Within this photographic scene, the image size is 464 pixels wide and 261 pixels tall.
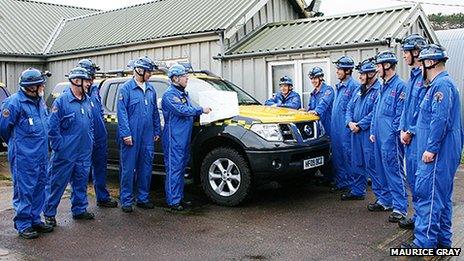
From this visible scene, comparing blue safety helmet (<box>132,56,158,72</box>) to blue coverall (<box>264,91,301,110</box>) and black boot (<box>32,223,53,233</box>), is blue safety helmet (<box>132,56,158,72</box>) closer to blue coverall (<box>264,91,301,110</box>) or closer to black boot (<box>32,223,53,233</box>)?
black boot (<box>32,223,53,233</box>)

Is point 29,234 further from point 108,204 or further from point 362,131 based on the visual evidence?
point 362,131

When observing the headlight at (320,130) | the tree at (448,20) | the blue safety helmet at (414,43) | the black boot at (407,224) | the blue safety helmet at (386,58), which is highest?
the tree at (448,20)

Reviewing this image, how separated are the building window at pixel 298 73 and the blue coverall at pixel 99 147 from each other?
4524 millimetres

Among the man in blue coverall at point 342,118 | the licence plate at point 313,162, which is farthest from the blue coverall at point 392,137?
the man in blue coverall at point 342,118

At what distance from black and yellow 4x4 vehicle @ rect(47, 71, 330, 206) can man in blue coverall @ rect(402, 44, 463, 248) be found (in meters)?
2.21

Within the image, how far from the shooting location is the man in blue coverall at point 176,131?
680 cm

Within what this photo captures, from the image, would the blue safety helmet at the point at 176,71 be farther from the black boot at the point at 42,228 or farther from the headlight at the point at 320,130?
the black boot at the point at 42,228

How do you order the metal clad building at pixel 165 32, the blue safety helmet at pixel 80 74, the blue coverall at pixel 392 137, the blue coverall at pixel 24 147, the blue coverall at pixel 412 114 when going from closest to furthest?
1. the blue coverall at pixel 412 114
2. the blue coverall at pixel 24 147
3. the blue coverall at pixel 392 137
4. the blue safety helmet at pixel 80 74
5. the metal clad building at pixel 165 32

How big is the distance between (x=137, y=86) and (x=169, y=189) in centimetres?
145

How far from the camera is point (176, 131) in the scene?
683 cm

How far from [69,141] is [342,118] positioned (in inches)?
152

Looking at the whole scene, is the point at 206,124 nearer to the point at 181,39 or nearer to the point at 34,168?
the point at 34,168

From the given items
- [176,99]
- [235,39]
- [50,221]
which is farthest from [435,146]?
[235,39]

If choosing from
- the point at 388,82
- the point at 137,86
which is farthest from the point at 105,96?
the point at 388,82
